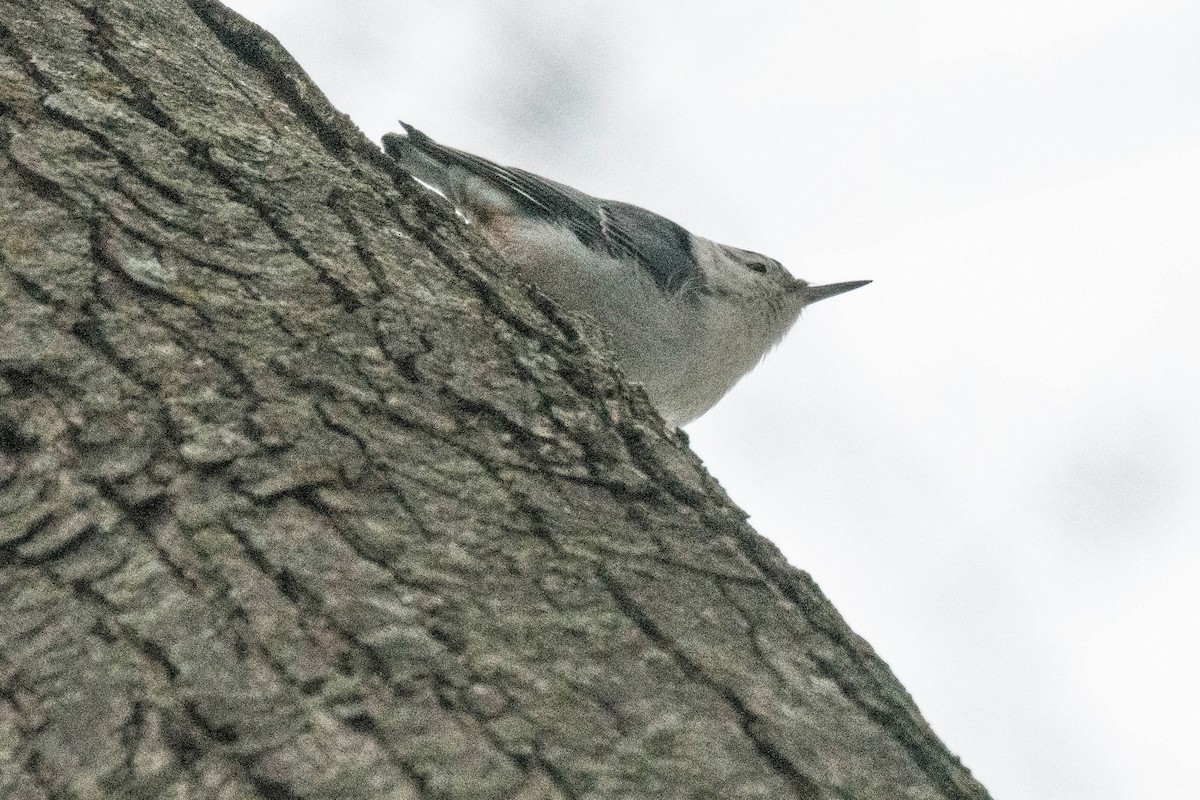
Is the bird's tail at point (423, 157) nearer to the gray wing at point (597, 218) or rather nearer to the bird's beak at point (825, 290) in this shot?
the gray wing at point (597, 218)

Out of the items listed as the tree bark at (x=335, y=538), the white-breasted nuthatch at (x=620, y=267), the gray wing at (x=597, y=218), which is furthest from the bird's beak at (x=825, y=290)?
the tree bark at (x=335, y=538)

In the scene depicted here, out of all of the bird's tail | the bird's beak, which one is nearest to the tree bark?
the bird's tail

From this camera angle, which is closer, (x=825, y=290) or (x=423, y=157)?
(x=423, y=157)

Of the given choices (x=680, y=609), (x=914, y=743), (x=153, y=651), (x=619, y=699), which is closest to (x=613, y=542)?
(x=680, y=609)

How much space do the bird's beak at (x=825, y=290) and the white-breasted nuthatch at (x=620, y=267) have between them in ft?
2.04

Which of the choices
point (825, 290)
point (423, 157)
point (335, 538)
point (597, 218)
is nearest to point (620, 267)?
point (597, 218)

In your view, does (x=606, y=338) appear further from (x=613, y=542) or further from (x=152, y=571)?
(x=152, y=571)

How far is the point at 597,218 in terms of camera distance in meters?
3.48

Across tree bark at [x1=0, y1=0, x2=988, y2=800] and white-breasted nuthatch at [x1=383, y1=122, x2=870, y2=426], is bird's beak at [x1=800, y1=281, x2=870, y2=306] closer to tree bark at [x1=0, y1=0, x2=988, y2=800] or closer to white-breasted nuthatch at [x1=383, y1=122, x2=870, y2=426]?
white-breasted nuthatch at [x1=383, y1=122, x2=870, y2=426]

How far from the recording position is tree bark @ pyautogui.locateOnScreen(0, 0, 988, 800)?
105cm

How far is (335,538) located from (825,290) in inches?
137

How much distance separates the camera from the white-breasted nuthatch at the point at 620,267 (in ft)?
10.6

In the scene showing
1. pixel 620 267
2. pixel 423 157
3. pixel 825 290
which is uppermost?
pixel 825 290

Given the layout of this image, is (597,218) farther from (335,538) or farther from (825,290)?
(335,538)
